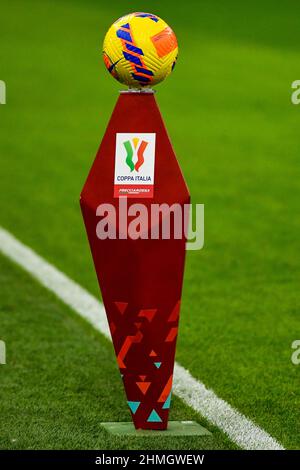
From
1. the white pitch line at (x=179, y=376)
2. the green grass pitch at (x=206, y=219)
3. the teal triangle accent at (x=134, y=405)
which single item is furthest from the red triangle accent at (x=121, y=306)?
the white pitch line at (x=179, y=376)

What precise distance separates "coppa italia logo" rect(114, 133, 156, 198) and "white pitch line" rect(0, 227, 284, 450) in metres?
1.08

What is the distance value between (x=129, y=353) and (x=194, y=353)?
1401 millimetres

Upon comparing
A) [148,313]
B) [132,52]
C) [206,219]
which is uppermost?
[132,52]

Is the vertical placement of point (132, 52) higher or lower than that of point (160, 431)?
higher

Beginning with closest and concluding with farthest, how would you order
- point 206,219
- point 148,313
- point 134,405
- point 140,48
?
point 140,48 → point 148,313 → point 134,405 → point 206,219

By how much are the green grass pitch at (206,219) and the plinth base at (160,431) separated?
78 millimetres

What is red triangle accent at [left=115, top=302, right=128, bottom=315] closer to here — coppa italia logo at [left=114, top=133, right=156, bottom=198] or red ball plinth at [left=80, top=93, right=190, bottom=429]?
red ball plinth at [left=80, top=93, right=190, bottom=429]

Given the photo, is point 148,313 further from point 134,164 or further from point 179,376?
point 179,376

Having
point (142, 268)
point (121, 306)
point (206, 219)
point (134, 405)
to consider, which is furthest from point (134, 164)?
point (206, 219)

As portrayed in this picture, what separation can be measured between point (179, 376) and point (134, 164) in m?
1.49

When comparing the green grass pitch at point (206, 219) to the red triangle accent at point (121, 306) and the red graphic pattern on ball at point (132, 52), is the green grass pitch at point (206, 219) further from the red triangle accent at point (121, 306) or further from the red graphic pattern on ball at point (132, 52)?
the red graphic pattern on ball at point (132, 52)

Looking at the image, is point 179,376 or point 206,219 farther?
point 206,219

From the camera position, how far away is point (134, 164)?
464 cm

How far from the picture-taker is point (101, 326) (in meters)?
6.78
